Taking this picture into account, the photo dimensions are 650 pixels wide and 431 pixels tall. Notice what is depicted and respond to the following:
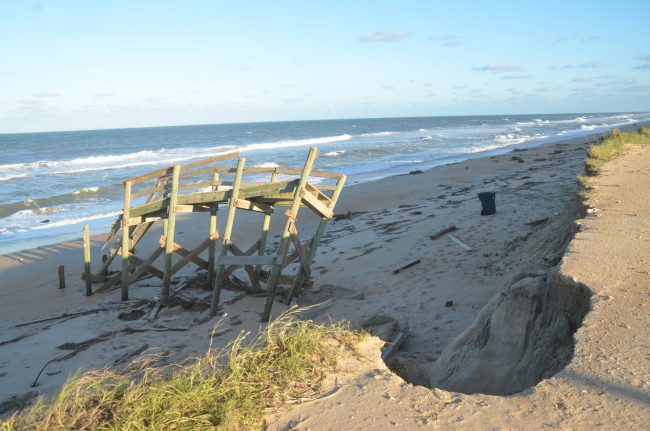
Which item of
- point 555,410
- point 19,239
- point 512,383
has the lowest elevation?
point 19,239

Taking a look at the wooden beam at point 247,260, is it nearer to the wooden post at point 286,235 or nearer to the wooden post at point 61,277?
the wooden post at point 286,235

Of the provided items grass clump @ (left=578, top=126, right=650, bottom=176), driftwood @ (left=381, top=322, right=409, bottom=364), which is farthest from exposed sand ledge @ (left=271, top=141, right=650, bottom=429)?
grass clump @ (left=578, top=126, right=650, bottom=176)

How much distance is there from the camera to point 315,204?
291 inches

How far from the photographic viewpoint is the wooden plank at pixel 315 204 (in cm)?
713

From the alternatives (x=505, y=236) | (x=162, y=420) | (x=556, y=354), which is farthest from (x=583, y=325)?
(x=505, y=236)

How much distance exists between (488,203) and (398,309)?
442 centimetres

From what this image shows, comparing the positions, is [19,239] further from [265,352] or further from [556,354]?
[556,354]

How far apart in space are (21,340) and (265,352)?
473cm

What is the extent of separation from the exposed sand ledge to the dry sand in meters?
0.01

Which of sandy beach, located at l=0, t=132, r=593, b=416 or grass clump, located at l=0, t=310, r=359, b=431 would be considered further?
sandy beach, located at l=0, t=132, r=593, b=416

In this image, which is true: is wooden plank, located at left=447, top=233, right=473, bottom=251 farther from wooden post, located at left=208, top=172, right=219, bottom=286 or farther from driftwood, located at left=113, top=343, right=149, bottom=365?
driftwood, located at left=113, top=343, right=149, bottom=365

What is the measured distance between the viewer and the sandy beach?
6.18 meters

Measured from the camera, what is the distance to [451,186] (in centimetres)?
1705

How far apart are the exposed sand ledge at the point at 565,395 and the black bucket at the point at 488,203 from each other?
5740 mm
